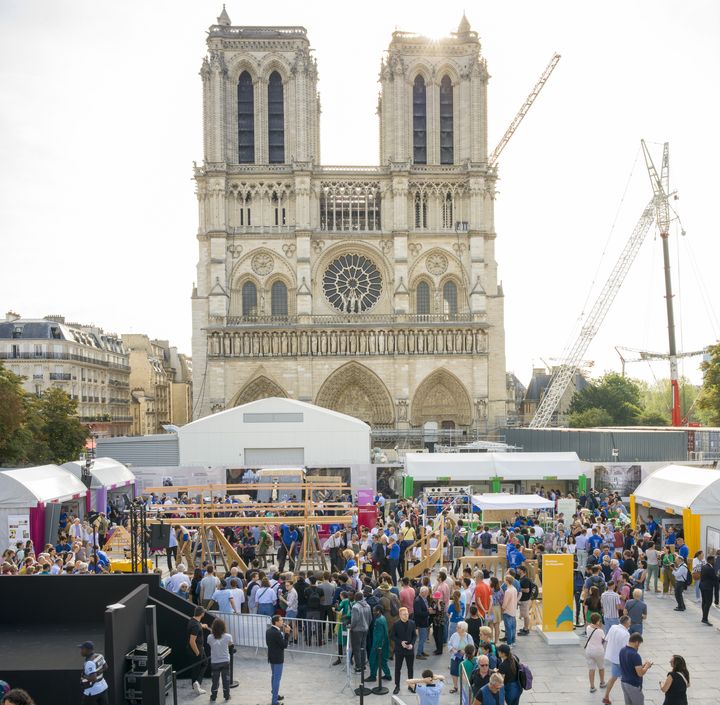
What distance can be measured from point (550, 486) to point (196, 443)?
13.7 metres

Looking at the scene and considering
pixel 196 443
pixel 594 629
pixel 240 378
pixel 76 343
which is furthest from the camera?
pixel 76 343

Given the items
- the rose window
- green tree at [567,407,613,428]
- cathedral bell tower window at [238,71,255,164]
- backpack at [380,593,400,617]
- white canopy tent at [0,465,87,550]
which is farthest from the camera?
green tree at [567,407,613,428]

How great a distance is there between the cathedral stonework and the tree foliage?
10.1 metres

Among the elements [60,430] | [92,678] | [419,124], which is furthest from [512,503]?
[419,124]

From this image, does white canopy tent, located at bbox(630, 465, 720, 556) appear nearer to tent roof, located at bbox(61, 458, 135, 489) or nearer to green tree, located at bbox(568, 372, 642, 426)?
tent roof, located at bbox(61, 458, 135, 489)

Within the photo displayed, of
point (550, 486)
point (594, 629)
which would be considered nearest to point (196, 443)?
point (550, 486)

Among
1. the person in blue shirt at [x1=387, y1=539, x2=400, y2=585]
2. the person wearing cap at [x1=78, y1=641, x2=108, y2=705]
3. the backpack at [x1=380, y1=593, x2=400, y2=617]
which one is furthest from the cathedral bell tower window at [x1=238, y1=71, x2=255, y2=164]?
the person wearing cap at [x1=78, y1=641, x2=108, y2=705]

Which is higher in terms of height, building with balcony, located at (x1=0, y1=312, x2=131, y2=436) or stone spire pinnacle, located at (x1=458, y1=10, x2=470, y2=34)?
stone spire pinnacle, located at (x1=458, y1=10, x2=470, y2=34)

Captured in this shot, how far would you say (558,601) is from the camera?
1283cm

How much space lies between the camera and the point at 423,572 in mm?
15789

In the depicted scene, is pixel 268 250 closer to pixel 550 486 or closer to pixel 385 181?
pixel 385 181

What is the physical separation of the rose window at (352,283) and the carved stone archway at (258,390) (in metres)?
6.19

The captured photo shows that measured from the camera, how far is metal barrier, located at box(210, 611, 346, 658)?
482 inches

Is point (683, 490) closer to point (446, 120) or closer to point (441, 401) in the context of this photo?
point (441, 401)
